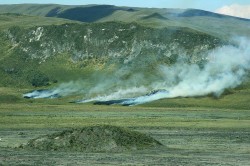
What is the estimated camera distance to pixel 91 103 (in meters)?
188

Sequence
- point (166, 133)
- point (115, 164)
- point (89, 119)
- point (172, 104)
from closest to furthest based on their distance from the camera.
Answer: point (115, 164) < point (166, 133) < point (89, 119) < point (172, 104)

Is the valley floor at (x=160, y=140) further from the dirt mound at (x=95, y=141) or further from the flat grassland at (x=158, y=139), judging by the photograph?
the dirt mound at (x=95, y=141)

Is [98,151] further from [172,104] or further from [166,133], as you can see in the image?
[172,104]

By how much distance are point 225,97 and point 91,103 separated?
115 feet

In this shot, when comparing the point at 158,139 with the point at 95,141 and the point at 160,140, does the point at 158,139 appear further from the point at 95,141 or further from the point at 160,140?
the point at 95,141

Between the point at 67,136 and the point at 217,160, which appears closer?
the point at 217,160

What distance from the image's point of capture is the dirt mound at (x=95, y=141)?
2916 inches

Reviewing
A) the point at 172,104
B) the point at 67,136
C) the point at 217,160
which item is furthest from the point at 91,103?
the point at 217,160

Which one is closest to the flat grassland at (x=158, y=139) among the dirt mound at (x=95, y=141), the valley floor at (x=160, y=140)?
the valley floor at (x=160, y=140)

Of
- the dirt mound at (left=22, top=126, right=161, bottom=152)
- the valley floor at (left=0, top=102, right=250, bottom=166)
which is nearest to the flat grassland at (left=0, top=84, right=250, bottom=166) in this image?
the valley floor at (left=0, top=102, right=250, bottom=166)

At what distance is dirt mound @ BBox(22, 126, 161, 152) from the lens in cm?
7406

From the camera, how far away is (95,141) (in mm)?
75062

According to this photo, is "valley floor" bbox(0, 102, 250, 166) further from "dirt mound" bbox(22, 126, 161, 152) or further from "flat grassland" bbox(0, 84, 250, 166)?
"dirt mound" bbox(22, 126, 161, 152)

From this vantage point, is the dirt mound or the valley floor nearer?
the valley floor
